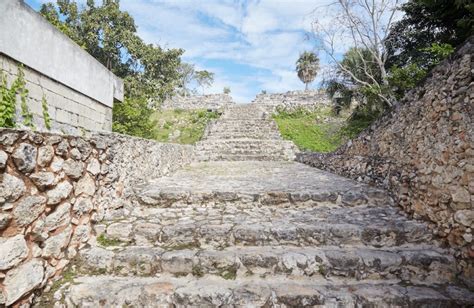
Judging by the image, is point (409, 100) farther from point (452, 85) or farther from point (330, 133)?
point (330, 133)

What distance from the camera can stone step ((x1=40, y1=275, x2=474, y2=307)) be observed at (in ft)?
6.14

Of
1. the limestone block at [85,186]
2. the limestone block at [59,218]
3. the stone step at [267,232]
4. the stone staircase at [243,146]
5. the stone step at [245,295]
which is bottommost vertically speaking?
Result: the stone step at [245,295]

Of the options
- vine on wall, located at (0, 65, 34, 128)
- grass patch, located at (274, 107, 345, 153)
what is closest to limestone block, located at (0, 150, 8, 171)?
vine on wall, located at (0, 65, 34, 128)

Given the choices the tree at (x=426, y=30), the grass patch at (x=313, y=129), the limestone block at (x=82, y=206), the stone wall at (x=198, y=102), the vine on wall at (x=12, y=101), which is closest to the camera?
the limestone block at (x=82, y=206)

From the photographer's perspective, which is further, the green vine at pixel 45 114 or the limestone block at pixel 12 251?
the green vine at pixel 45 114

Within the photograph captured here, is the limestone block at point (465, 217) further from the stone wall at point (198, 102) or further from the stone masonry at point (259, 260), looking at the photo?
the stone wall at point (198, 102)

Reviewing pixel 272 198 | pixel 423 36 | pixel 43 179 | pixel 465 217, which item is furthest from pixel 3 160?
pixel 423 36

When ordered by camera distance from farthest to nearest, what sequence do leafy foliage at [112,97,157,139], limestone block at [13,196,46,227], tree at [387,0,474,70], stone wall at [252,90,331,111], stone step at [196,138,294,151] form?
stone wall at [252,90,331,111], leafy foliage at [112,97,157,139], stone step at [196,138,294,151], tree at [387,0,474,70], limestone block at [13,196,46,227]

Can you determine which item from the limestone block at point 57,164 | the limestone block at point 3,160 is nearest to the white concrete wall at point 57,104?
the limestone block at point 57,164

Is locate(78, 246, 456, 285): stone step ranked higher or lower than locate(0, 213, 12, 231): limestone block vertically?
lower

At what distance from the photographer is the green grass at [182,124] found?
1316cm

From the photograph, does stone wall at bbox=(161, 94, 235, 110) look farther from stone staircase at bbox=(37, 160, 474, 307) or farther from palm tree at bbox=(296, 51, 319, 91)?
stone staircase at bbox=(37, 160, 474, 307)

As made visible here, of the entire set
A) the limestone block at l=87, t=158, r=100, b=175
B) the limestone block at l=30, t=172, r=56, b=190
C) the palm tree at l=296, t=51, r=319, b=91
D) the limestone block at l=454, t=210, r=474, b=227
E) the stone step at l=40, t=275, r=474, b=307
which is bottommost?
the stone step at l=40, t=275, r=474, b=307

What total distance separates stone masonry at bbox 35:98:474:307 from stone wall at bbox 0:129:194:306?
18cm
